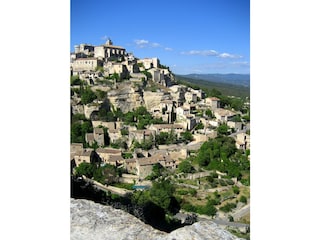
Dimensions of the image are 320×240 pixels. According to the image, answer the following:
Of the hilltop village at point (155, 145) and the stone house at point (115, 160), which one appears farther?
the stone house at point (115, 160)

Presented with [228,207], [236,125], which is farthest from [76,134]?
[236,125]

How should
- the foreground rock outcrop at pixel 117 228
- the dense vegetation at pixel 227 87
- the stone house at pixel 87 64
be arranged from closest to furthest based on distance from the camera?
the foreground rock outcrop at pixel 117 228, the dense vegetation at pixel 227 87, the stone house at pixel 87 64

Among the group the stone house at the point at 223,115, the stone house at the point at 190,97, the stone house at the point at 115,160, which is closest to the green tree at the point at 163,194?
the stone house at the point at 115,160

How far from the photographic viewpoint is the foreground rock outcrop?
4.54ft

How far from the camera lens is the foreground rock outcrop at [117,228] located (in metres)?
1.38

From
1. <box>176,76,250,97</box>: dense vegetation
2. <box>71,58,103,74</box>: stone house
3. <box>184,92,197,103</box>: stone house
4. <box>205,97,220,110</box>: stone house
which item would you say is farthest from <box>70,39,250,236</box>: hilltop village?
<box>71,58,103,74</box>: stone house

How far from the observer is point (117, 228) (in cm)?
151

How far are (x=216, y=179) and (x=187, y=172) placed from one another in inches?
26.9

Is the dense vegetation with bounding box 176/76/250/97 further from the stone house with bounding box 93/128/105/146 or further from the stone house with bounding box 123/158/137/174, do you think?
the stone house with bounding box 123/158/137/174

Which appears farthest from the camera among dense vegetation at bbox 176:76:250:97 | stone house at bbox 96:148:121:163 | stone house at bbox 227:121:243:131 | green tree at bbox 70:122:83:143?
stone house at bbox 227:121:243:131

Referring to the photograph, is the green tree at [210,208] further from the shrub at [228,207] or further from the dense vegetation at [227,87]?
the dense vegetation at [227,87]

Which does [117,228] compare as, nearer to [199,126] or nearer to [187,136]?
[187,136]
